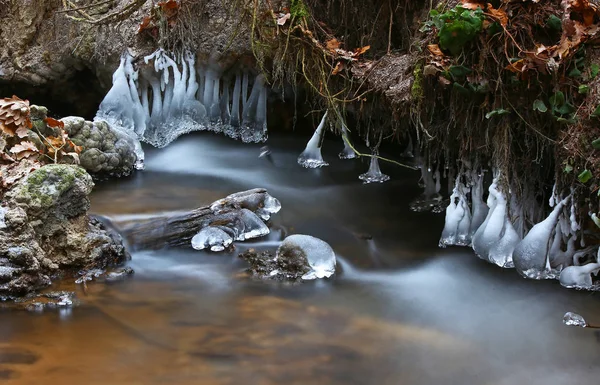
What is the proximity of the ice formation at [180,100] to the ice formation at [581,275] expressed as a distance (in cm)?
423

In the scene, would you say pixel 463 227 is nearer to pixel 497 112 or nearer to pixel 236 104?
pixel 497 112

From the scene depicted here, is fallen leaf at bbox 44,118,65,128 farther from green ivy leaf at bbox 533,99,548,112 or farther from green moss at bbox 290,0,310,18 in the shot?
green ivy leaf at bbox 533,99,548,112

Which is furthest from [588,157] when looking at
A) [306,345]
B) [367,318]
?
[306,345]

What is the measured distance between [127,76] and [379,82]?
11.4 ft

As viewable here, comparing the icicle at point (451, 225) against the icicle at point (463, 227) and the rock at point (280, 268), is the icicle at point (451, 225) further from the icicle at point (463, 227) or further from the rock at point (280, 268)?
the rock at point (280, 268)

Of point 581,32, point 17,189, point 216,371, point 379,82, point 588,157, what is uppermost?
point 581,32

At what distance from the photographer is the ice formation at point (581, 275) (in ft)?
13.3

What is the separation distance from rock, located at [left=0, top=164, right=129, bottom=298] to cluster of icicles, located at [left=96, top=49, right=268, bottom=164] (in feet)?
9.80

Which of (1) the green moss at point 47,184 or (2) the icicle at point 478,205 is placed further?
(2) the icicle at point 478,205

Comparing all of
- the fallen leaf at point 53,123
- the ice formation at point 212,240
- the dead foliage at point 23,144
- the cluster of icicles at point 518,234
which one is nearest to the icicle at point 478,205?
the cluster of icicles at point 518,234

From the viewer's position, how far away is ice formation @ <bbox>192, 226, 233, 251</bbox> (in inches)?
188

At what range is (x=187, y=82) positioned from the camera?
745cm

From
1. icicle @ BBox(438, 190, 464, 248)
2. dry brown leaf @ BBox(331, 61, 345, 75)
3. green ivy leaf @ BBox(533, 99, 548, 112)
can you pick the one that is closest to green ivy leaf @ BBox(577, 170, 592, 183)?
green ivy leaf @ BBox(533, 99, 548, 112)

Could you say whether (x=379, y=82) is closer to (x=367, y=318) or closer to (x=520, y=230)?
(x=520, y=230)
